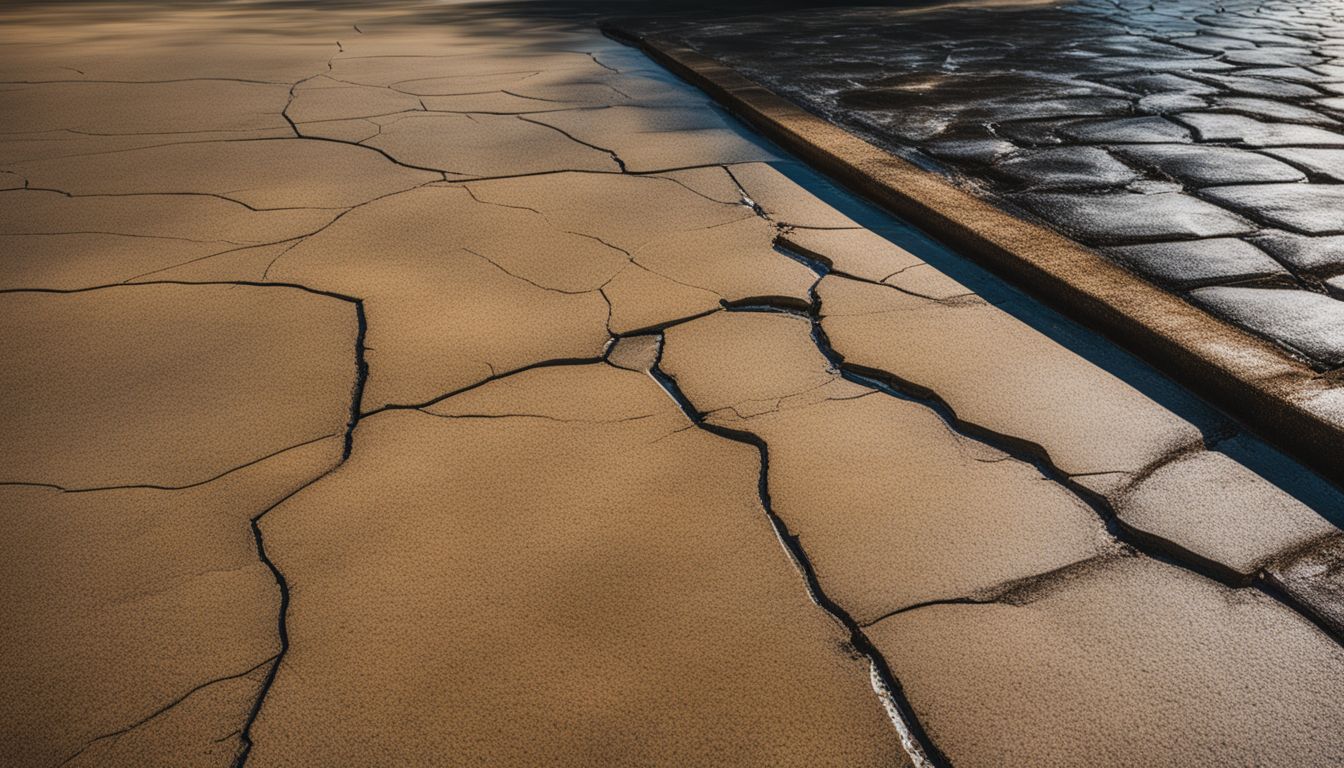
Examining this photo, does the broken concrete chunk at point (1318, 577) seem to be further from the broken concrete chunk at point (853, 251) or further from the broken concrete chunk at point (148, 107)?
the broken concrete chunk at point (148, 107)

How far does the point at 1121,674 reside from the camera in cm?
95

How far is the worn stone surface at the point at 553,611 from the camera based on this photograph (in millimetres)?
883

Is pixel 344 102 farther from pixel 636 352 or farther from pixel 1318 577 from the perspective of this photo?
pixel 1318 577

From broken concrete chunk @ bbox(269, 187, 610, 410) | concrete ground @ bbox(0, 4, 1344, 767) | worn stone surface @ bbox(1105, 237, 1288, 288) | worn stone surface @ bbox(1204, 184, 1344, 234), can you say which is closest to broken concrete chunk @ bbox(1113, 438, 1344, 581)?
concrete ground @ bbox(0, 4, 1344, 767)

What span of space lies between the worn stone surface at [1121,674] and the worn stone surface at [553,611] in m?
0.10

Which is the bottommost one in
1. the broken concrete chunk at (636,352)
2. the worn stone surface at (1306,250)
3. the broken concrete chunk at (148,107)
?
the broken concrete chunk at (636,352)

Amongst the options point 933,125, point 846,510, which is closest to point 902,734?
point 846,510

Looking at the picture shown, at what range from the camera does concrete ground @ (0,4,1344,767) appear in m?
0.90

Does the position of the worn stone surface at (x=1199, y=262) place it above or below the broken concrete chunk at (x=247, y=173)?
below

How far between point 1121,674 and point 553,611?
62cm

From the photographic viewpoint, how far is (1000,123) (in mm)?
2947

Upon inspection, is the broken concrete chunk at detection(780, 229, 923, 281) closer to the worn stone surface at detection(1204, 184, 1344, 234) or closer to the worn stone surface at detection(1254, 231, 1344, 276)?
the worn stone surface at detection(1254, 231, 1344, 276)

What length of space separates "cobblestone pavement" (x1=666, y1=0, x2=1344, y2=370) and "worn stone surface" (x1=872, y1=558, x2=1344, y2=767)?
2.19ft

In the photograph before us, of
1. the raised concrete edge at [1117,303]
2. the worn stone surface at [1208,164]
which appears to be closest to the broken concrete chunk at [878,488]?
the raised concrete edge at [1117,303]
